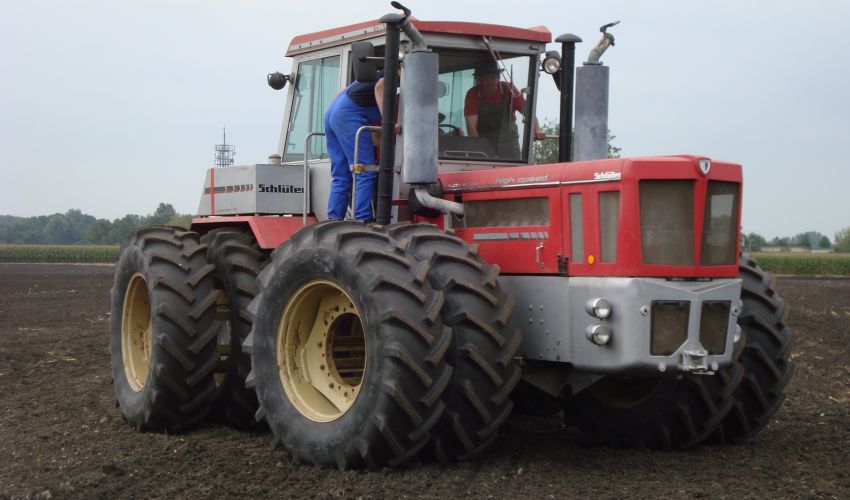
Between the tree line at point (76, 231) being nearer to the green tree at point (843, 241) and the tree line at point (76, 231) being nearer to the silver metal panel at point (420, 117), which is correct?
the green tree at point (843, 241)

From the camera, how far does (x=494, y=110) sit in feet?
26.8

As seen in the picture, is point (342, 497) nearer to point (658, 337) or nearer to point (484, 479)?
point (484, 479)

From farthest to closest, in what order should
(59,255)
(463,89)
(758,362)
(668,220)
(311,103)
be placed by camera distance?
(59,255), (311,103), (463,89), (758,362), (668,220)

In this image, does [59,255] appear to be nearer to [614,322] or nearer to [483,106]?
[483,106]

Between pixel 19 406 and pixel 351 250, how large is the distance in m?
4.58

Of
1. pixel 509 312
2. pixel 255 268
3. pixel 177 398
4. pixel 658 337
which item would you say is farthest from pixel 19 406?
pixel 658 337

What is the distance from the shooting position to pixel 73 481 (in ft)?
21.3

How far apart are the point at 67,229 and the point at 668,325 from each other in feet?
365

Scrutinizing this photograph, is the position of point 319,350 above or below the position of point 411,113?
below

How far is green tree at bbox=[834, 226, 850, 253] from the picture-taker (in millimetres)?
109963

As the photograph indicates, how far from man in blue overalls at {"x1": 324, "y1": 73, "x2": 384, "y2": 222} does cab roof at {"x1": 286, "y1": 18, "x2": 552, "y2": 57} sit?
0.48 meters

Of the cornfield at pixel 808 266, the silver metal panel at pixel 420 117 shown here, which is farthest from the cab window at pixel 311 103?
the cornfield at pixel 808 266

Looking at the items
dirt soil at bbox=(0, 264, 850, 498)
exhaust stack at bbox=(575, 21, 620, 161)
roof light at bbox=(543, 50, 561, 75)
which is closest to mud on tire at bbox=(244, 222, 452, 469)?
dirt soil at bbox=(0, 264, 850, 498)

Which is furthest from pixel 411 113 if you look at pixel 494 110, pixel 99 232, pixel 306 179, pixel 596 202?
pixel 99 232
